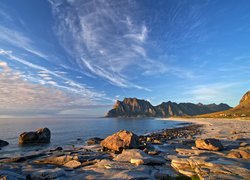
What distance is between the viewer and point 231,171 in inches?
635

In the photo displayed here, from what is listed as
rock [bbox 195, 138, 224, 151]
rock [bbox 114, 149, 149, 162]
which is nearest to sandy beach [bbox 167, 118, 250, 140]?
rock [bbox 195, 138, 224, 151]

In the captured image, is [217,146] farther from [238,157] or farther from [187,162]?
[187,162]

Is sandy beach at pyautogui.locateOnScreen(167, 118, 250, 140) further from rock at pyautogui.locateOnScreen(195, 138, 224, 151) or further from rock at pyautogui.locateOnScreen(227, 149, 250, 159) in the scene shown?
rock at pyautogui.locateOnScreen(227, 149, 250, 159)

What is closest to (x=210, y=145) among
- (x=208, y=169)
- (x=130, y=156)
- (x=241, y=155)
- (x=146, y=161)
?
(x=241, y=155)

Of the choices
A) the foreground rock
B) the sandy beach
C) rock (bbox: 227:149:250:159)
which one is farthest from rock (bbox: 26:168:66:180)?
the sandy beach

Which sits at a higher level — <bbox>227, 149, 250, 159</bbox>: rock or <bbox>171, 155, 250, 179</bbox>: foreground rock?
<bbox>227, 149, 250, 159</bbox>: rock

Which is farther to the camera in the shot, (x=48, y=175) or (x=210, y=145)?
(x=210, y=145)

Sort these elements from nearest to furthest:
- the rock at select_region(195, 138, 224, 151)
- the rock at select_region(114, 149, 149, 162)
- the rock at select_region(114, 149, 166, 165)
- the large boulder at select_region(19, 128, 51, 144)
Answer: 1. the rock at select_region(114, 149, 166, 165)
2. the rock at select_region(114, 149, 149, 162)
3. the rock at select_region(195, 138, 224, 151)
4. the large boulder at select_region(19, 128, 51, 144)

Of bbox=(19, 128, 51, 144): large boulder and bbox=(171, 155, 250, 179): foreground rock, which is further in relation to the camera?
bbox=(19, 128, 51, 144): large boulder

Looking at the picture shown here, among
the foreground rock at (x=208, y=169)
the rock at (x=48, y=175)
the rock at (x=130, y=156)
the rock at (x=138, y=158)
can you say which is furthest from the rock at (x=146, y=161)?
the rock at (x=48, y=175)

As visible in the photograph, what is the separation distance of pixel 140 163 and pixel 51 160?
40.6 feet

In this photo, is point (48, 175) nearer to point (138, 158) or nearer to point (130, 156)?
point (138, 158)

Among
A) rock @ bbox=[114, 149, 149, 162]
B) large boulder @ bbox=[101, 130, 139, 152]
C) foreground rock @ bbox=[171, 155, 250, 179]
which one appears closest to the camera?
foreground rock @ bbox=[171, 155, 250, 179]

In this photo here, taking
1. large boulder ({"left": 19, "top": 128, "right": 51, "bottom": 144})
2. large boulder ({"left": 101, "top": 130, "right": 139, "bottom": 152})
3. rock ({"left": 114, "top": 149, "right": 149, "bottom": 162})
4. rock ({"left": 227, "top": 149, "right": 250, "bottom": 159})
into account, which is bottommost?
rock ({"left": 227, "top": 149, "right": 250, "bottom": 159})
